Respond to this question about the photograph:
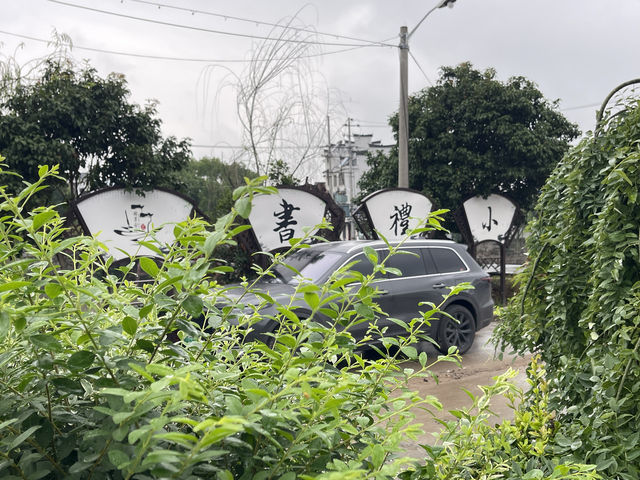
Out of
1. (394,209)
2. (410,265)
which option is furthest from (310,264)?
(394,209)

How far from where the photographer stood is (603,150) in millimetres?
2457

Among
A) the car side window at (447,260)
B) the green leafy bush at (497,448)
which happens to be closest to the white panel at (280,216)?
the car side window at (447,260)

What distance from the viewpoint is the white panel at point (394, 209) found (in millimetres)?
10562

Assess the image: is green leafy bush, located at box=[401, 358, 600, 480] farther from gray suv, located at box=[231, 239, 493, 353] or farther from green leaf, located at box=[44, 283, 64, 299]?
gray suv, located at box=[231, 239, 493, 353]

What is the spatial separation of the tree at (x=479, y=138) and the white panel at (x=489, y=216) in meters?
0.81

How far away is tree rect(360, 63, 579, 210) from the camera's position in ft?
45.4

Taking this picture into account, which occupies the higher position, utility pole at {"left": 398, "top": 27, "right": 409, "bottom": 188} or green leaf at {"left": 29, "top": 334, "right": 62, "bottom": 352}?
utility pole at {"left": 398, "top": 27, "right": 409, "bottom": 188}

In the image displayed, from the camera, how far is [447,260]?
7.91m

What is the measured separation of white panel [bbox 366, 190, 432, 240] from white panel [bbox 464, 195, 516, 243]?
2424mm

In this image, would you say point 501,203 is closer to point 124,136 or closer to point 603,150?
point 124,136

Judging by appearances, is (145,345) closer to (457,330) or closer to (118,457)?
(118,457)

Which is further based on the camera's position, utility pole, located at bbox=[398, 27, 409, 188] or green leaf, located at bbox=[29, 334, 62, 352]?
utility pole, located at bbox=[398, 27, 409, 188]

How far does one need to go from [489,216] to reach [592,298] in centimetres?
1110

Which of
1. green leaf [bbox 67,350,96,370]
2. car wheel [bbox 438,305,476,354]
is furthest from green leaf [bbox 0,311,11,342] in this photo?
car wheel [bbox 438,305,476,354]
